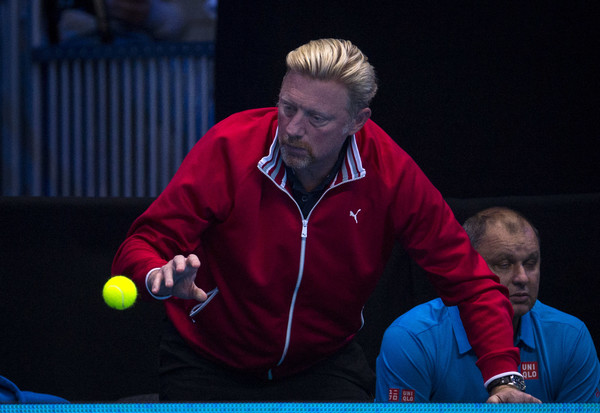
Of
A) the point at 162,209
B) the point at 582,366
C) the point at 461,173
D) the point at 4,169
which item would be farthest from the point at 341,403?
the point at 4,169

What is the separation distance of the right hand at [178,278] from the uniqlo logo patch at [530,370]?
990 millimetres

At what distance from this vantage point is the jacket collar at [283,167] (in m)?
1.73

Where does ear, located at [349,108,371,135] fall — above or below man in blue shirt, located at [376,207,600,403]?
above

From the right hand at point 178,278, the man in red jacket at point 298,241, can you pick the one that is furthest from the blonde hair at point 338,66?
the right hand at point 178,278

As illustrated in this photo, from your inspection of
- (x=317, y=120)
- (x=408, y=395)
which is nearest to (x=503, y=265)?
(x=408, y=395)

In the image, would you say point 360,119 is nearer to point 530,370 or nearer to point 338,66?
point 338,66

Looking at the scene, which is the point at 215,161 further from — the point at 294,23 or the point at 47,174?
the point at 47,174

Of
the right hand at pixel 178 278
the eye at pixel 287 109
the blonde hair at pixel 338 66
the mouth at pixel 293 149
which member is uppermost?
the blonde hair at pixel 338 66

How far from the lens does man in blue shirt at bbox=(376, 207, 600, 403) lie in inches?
76.1

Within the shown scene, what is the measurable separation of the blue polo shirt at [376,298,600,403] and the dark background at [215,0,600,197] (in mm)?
893

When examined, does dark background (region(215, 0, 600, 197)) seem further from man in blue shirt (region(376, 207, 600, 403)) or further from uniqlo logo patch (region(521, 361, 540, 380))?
uniqlo logo patch (region(521, 361, 540, 380))

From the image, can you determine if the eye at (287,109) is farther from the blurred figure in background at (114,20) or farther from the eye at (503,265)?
the blurred figure in background at (114,20)

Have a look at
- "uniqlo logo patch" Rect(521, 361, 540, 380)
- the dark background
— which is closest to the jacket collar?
"uniqlo logo patch" Rect(521, 361, 540, 380)

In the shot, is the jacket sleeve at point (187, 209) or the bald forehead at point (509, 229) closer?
the jacket sleeve at point (187, 209)
